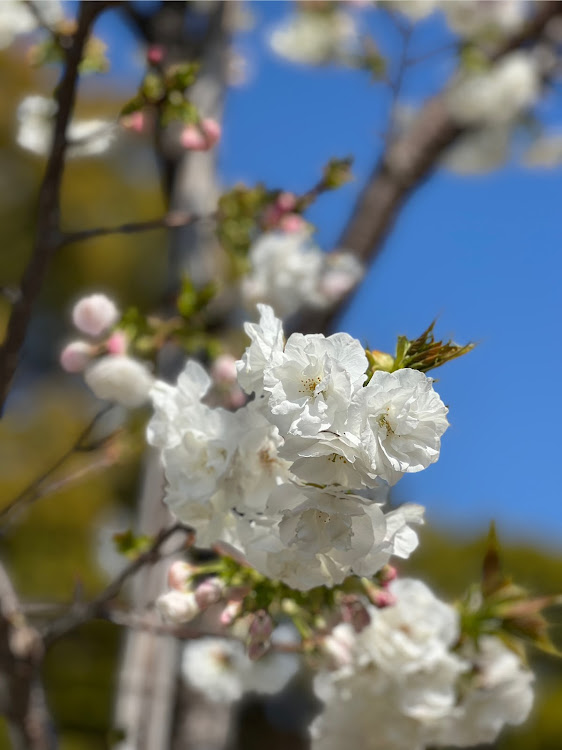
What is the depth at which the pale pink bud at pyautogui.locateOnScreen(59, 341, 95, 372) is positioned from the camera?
1243 millimetres

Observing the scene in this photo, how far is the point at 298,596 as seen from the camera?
100cm

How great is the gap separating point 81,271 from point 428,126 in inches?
325

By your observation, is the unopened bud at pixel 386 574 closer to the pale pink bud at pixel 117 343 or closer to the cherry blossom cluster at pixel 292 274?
the pale pink bud at pixel 117 343

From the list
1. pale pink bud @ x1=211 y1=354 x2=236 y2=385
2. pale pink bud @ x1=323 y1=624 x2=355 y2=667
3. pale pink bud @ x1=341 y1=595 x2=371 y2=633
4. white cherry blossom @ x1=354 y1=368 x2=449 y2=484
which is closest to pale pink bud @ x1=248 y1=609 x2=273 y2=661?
pale pink bud @ x1=341 y1=595 x2=371 y2=633

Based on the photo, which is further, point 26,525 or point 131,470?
point 131,470

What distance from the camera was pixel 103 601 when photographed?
1196 millimetres

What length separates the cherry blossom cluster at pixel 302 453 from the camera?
69 centimetres

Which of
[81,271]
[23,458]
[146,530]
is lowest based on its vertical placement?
[146,530]

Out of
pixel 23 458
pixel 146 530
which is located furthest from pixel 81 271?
pixel 146 530

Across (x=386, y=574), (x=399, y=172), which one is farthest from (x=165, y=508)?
(x=399, y=172)

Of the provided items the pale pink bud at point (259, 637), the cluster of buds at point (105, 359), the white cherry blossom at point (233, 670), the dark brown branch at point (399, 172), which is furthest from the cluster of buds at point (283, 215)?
the pale pink bud at point (259, 637)

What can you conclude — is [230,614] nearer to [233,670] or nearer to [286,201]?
[233,670]

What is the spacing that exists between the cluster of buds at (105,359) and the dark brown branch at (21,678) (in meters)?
0.36

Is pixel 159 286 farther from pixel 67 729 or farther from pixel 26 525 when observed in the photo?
pixel 67 729
